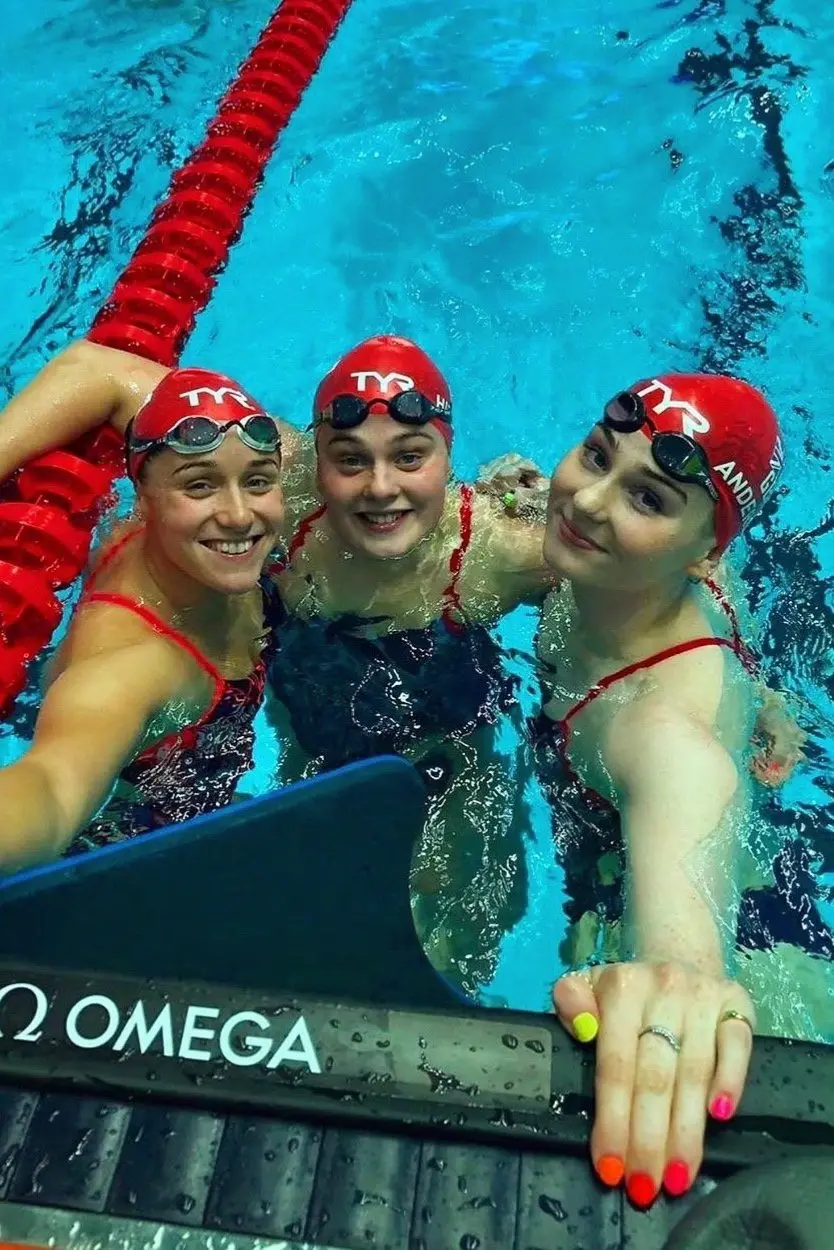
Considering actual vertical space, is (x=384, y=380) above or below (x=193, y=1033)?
above

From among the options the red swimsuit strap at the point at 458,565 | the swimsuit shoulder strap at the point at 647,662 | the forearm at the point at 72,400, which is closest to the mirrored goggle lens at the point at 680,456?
the swimsuit shoulder strap at the point at 647,662

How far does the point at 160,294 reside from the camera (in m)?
4.11

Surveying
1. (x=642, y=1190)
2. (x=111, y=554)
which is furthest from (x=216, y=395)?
(x=642, y=1190)

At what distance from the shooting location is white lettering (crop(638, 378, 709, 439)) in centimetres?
243

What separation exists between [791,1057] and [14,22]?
7583 mm

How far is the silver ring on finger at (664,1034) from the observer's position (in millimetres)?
1504

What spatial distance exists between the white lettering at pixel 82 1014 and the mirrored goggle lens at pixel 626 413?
168 centimetres

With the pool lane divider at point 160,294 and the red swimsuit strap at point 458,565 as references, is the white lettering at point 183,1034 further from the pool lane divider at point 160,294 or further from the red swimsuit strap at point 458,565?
the red swimsuit strap at point 458,565

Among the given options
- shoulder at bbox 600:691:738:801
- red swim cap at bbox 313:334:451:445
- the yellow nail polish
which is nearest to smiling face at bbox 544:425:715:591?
shoulder at bbox 600:691:738:801

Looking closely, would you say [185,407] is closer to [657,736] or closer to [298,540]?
[298,540]

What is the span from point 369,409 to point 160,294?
175cm

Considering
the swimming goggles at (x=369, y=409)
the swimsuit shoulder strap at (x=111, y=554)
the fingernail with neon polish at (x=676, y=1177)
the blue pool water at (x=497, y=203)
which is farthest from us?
the blue pool water at (x=497, y=203)

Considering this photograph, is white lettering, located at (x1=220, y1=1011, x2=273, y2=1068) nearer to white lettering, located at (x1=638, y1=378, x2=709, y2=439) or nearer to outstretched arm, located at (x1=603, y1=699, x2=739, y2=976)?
outstretched arm, located at (x1=603, y1=699, x2=739, y2=976)

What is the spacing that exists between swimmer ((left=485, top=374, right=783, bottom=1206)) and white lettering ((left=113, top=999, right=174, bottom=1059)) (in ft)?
2.02
